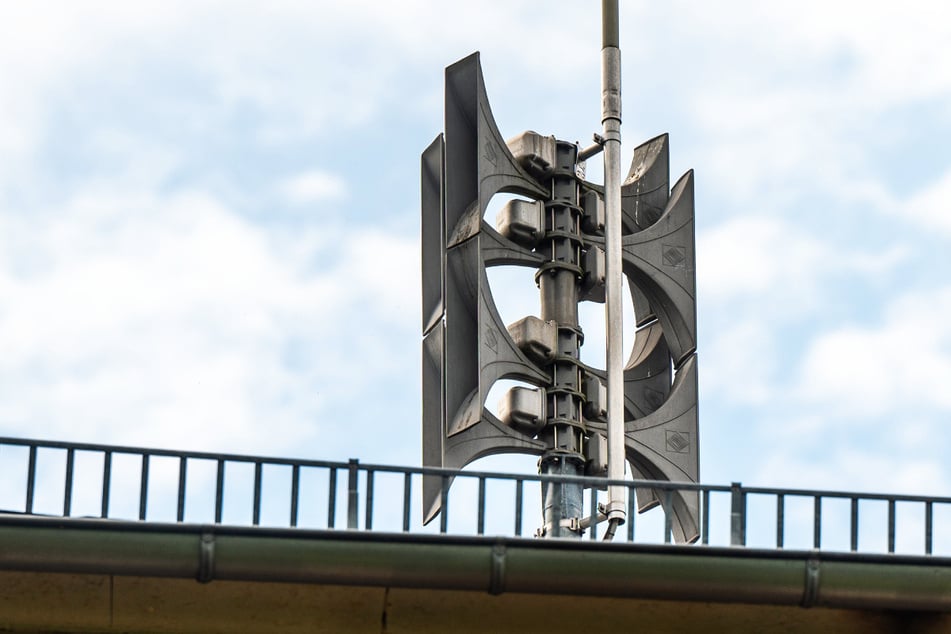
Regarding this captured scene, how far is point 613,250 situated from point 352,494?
58.8 ft

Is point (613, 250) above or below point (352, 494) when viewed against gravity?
above

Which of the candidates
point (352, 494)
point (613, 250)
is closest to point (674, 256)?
point (613, 250)

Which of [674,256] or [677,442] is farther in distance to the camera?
[674,256]

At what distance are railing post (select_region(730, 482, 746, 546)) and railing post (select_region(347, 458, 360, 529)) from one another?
3.20 meters

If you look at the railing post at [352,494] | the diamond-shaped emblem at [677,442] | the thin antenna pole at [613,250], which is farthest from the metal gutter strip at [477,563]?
the diamond-shaped emblem at [677,442]

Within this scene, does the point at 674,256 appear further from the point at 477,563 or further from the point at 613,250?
the point at 477,563

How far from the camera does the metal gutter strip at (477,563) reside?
58.3ft

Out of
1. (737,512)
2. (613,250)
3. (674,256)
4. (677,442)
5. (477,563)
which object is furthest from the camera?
(674,256)

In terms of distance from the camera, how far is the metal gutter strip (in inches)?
699

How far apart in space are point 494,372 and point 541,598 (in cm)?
1689

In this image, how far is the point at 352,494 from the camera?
1889 cm

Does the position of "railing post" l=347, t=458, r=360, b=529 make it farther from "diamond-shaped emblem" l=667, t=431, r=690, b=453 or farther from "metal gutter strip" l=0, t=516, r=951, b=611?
"diamond-shaped emblem" l=667, t=431, r=690, b=453

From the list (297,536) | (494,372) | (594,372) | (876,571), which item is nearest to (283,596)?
(297,536)

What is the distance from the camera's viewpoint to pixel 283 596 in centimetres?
1842
